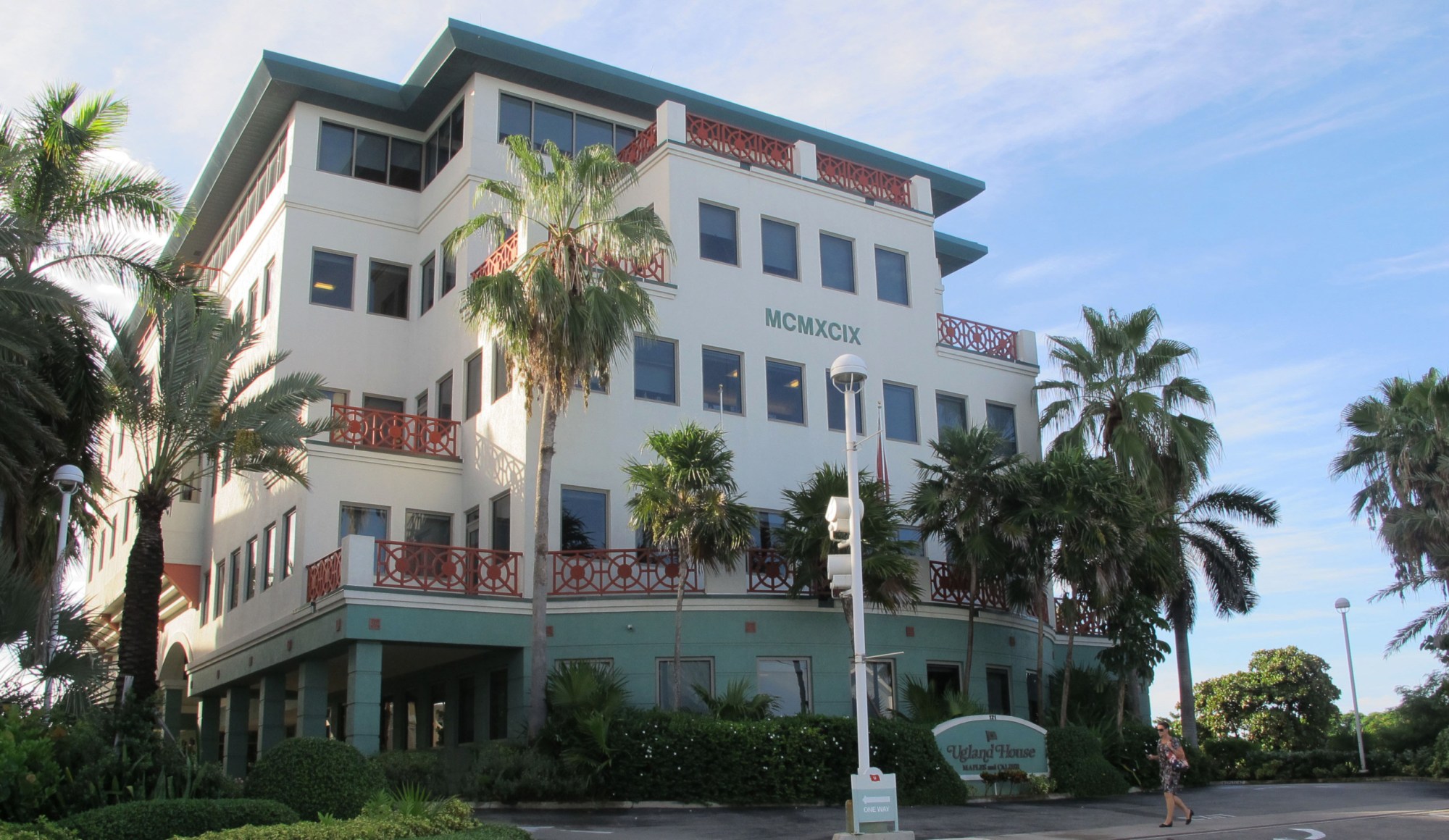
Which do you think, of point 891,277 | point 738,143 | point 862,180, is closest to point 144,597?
point 738,143

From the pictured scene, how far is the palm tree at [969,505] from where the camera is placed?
25.8 m

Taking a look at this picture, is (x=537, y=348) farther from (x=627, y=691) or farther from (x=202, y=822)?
(x=202, y=822)

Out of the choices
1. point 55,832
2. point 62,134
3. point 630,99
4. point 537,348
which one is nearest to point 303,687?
point 537,348

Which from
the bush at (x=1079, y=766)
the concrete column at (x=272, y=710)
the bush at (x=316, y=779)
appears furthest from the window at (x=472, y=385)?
the bush at (x=1079, y=766)

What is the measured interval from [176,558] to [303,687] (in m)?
12.6

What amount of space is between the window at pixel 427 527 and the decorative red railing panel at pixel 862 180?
11.6m

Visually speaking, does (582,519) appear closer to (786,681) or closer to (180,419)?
(786,681)

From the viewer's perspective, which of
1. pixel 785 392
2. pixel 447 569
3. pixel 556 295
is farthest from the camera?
pixel 785 392

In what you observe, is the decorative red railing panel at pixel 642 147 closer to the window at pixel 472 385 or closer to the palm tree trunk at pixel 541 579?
the window at pixel 472 385

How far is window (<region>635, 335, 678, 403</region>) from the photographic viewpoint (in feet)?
88.0

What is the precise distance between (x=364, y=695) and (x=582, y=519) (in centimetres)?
532

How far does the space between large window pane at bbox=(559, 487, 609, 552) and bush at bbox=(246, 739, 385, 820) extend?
9.00 metres

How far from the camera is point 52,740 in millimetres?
16156

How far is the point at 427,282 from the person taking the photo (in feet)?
107
